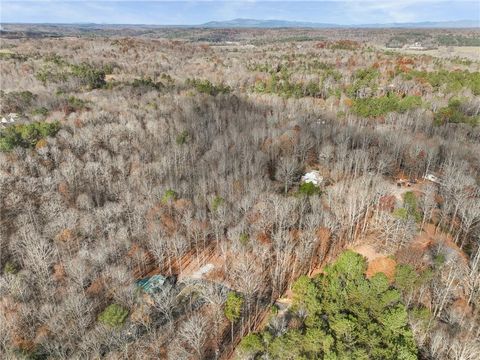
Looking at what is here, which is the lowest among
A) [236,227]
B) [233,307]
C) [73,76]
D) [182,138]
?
[233,307]

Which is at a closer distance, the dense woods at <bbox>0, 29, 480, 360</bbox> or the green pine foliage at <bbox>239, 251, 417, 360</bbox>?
the green pine foliage at <bbox>239, 251, 417, 360</bbox>

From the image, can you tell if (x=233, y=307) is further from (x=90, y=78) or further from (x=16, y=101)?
(x=90, y=78)

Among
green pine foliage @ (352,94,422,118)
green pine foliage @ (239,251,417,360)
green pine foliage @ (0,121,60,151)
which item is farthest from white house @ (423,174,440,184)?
green pine foliage @ (0,121,60,151)

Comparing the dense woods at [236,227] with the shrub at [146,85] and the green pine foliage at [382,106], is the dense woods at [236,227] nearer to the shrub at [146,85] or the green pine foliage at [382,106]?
the green pine foliage at [382,106]

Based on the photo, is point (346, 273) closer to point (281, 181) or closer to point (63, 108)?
point (281, 181)

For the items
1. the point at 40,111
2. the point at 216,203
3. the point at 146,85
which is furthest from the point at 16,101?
the point at 216,203

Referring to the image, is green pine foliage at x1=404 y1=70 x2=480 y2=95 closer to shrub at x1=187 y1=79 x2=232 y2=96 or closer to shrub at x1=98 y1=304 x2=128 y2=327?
shrub at x1=187 y1=79 x2=232 y2=96

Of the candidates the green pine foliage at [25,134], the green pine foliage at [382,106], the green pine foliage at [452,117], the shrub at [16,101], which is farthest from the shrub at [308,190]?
the shrub at [16,101]
